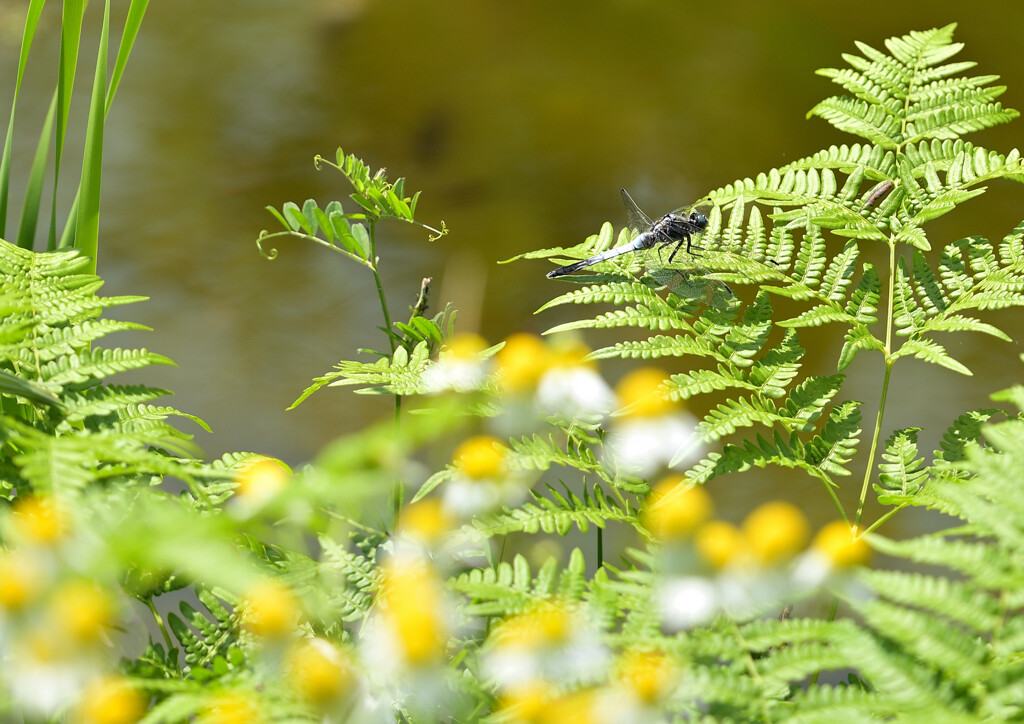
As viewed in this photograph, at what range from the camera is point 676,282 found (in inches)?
33.9

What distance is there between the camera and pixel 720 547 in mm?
472

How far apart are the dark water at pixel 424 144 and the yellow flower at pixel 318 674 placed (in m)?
1.23

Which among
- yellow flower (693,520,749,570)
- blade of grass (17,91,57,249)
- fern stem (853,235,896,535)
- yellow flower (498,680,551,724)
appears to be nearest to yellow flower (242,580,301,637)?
yellow flower (498,680,551,724)

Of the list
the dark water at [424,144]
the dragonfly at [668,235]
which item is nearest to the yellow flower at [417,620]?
the dragonfly at [668,235]

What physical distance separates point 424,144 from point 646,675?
1.71m

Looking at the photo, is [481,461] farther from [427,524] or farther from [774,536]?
[774,536]

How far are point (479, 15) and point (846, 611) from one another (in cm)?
158

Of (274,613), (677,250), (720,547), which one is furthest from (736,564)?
(677,250)

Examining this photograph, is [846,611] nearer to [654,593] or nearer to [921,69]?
[921,69]

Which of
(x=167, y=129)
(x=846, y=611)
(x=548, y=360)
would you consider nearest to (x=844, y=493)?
(x=846, y=611)

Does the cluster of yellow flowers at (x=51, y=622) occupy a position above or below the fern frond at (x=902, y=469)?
below

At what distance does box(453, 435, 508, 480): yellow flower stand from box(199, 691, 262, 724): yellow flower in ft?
0.73

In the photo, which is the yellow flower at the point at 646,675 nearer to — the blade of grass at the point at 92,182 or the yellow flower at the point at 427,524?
the yellow flower at the point at 427,524

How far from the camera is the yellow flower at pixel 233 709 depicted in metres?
0.39
